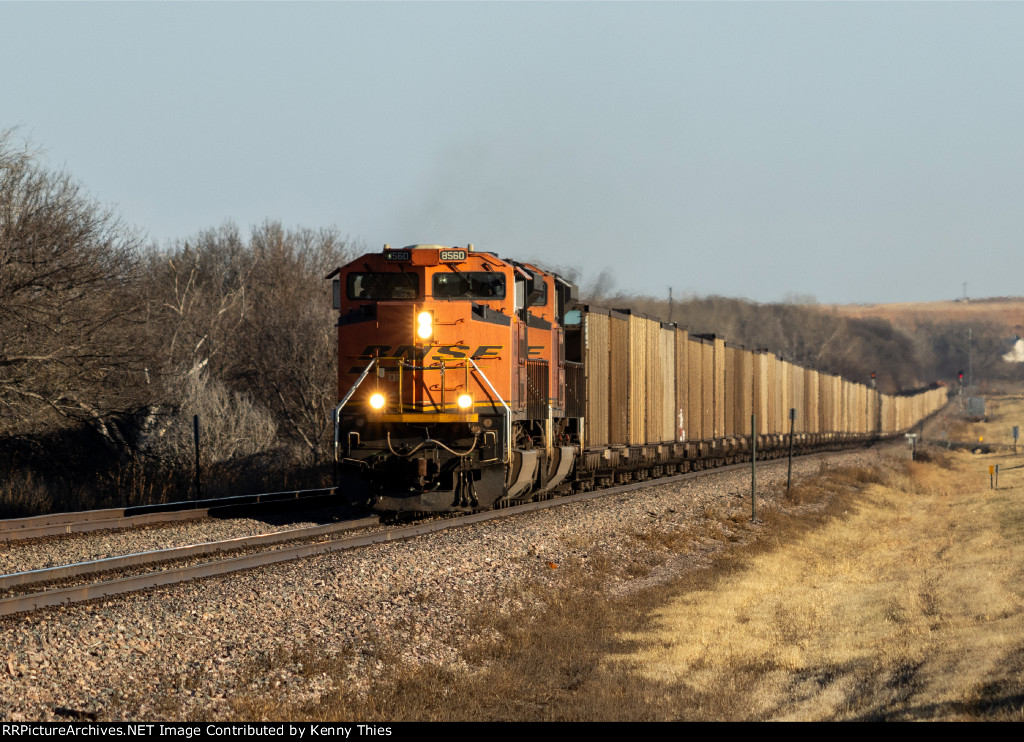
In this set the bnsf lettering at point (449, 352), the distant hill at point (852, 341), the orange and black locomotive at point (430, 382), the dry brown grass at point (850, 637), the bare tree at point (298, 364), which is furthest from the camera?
the distant hill at point (852, 341)

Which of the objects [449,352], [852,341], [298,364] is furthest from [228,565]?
[852,341]

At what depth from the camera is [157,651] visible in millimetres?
7676

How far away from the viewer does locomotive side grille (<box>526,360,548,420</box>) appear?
1636cm

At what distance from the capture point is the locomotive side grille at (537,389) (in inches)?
644

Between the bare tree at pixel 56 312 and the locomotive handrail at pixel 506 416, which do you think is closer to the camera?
the locomotive handrail at pixel 506 416

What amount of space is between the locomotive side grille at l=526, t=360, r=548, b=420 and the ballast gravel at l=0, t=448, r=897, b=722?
2649 millimetres

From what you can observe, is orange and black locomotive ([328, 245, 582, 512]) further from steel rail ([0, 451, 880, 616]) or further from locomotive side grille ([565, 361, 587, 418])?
locomotive side grille ([565, 361, 587, 418])

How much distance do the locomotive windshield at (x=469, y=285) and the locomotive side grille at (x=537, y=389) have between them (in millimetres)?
1649

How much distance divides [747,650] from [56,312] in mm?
17726

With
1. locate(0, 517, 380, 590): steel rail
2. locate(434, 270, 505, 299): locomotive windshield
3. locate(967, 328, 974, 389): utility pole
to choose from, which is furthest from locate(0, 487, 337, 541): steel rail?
locate(967, 328, 974, 389): utility pole

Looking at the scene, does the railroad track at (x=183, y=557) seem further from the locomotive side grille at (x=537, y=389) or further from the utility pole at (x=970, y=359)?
the utility pole at (x=970, y=359)

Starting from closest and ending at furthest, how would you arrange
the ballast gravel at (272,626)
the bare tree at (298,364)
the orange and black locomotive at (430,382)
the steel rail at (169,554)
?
the ballast gravel at (272,626), the steel rail at (169,554), the orange and black locomotive at (430,382), the bare tree at (298,364)

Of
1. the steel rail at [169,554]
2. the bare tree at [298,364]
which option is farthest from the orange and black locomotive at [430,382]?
the bare tree at [298,364]

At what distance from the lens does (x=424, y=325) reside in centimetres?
1485
